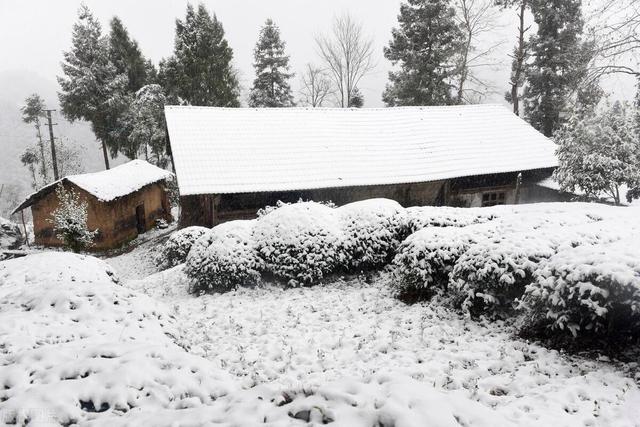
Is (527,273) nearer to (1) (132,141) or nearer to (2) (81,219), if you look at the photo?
(2) (81,219)

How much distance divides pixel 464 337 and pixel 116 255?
2003 centimetres

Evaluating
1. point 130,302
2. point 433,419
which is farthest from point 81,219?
point 433,419

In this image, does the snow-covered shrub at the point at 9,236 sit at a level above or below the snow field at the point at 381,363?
below

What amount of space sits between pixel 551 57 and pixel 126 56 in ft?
116

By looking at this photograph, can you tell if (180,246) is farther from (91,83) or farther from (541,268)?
(91,83)

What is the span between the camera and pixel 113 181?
22984mm

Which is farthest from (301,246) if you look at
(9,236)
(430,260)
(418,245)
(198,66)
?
(198,66)

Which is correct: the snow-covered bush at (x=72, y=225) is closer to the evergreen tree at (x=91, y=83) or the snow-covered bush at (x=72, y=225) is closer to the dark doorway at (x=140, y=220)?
the dark doorway at (x=140, y=220)

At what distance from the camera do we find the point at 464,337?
632 cm

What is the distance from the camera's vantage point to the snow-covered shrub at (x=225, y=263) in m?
9.62

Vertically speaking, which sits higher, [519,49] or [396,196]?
[519,49]

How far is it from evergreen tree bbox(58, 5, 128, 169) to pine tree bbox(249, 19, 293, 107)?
37.8 feet

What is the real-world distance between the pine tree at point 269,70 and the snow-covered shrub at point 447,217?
96.6 ft

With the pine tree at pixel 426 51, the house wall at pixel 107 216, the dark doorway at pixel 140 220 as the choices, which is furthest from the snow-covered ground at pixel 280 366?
the pine tree at pixel 426 51
